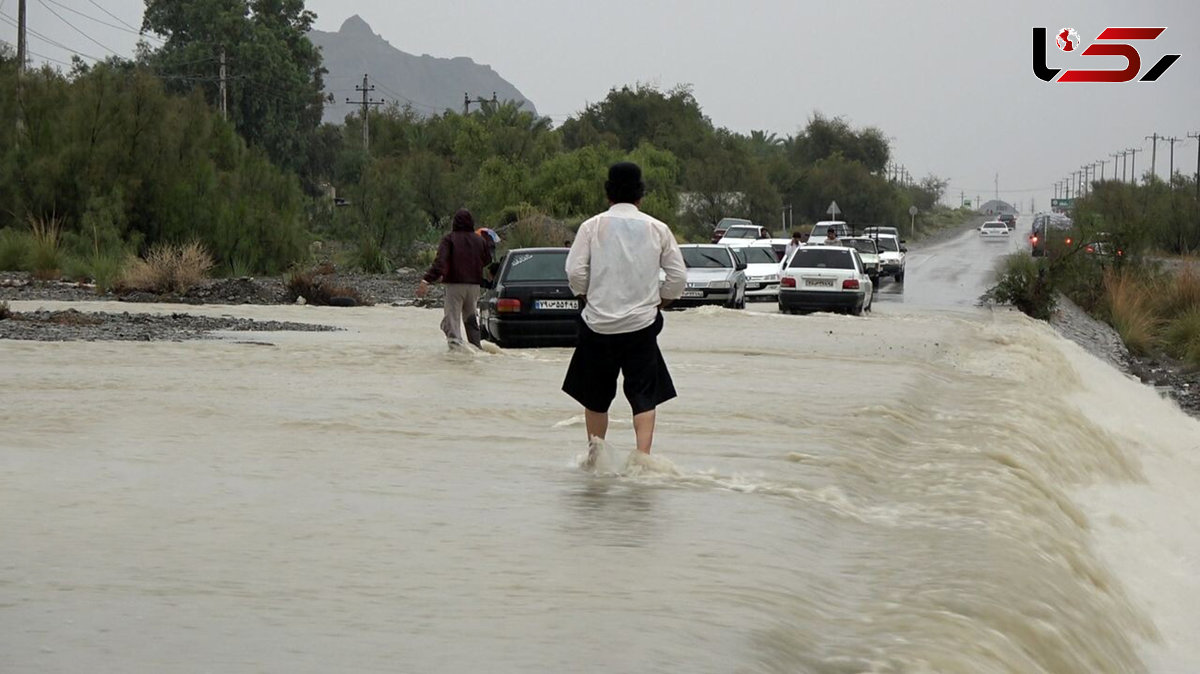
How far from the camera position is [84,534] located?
812 cm

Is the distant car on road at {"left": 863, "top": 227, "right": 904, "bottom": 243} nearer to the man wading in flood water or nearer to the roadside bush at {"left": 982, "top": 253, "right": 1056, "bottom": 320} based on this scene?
the roadside bush at {"left": 982, "top": 253, "right": 1056, "bottom": 320}

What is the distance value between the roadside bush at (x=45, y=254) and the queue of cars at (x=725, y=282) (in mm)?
13276

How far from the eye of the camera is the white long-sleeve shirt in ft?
31.1

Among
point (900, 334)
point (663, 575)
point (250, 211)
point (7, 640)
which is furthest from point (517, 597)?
point (250, 211)

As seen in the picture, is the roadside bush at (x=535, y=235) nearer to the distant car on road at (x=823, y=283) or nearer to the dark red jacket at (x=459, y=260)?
the distant car on road at (x=823, y=283)

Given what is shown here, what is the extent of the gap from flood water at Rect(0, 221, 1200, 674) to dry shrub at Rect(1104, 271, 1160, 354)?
65.6 feet

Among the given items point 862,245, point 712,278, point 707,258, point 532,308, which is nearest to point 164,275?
point 712,278

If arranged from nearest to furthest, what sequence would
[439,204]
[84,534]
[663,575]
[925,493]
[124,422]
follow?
[663,575] < [84,534] < [925,493] < [124,422] < [439,204]

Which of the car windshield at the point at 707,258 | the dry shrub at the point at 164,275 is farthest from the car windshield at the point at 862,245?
the dry shrub at the point at 164,275

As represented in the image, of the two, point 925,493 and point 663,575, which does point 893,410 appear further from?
point 663,575

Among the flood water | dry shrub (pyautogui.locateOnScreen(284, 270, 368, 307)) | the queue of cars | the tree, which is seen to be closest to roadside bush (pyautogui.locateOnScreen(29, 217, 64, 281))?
dry shrub (pyautogui.locateOnScreen(284, 270, 368, 307))

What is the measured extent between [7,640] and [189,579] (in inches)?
46.3

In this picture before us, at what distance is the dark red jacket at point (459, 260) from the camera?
1759 cm

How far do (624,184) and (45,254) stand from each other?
27955 mm
